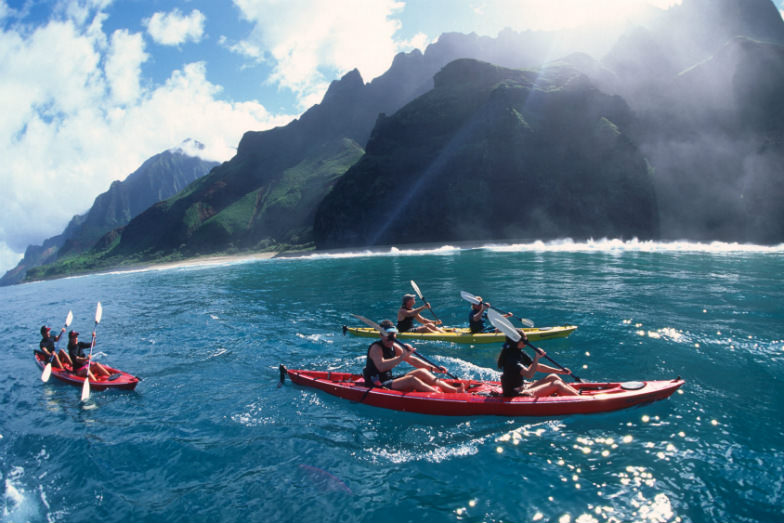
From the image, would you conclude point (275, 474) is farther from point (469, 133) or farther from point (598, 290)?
point (469, 133)

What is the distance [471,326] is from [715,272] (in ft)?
77.7

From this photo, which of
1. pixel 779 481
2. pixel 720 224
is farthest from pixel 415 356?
pixel 720 224

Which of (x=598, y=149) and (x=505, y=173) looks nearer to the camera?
(x=598, y=149)

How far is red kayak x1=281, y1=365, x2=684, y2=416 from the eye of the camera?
9125 mm

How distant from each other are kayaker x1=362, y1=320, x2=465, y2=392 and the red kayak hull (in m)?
0.21

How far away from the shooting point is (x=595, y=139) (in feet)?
246

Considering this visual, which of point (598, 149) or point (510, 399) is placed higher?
point (598, 149)

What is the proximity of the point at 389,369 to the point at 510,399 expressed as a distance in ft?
10.4

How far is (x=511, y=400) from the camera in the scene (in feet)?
30.5

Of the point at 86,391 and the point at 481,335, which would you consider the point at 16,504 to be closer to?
the point at 86,391

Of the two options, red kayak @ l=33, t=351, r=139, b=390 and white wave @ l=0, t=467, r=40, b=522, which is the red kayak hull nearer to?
white wave @ l=0, t=467, r=40, b=522

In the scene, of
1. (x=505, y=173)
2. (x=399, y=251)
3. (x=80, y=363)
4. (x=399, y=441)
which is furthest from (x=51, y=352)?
(x=505, y=173)

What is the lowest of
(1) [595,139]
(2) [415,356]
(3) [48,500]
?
(3) [48,500]

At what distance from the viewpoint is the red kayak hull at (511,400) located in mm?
9125
